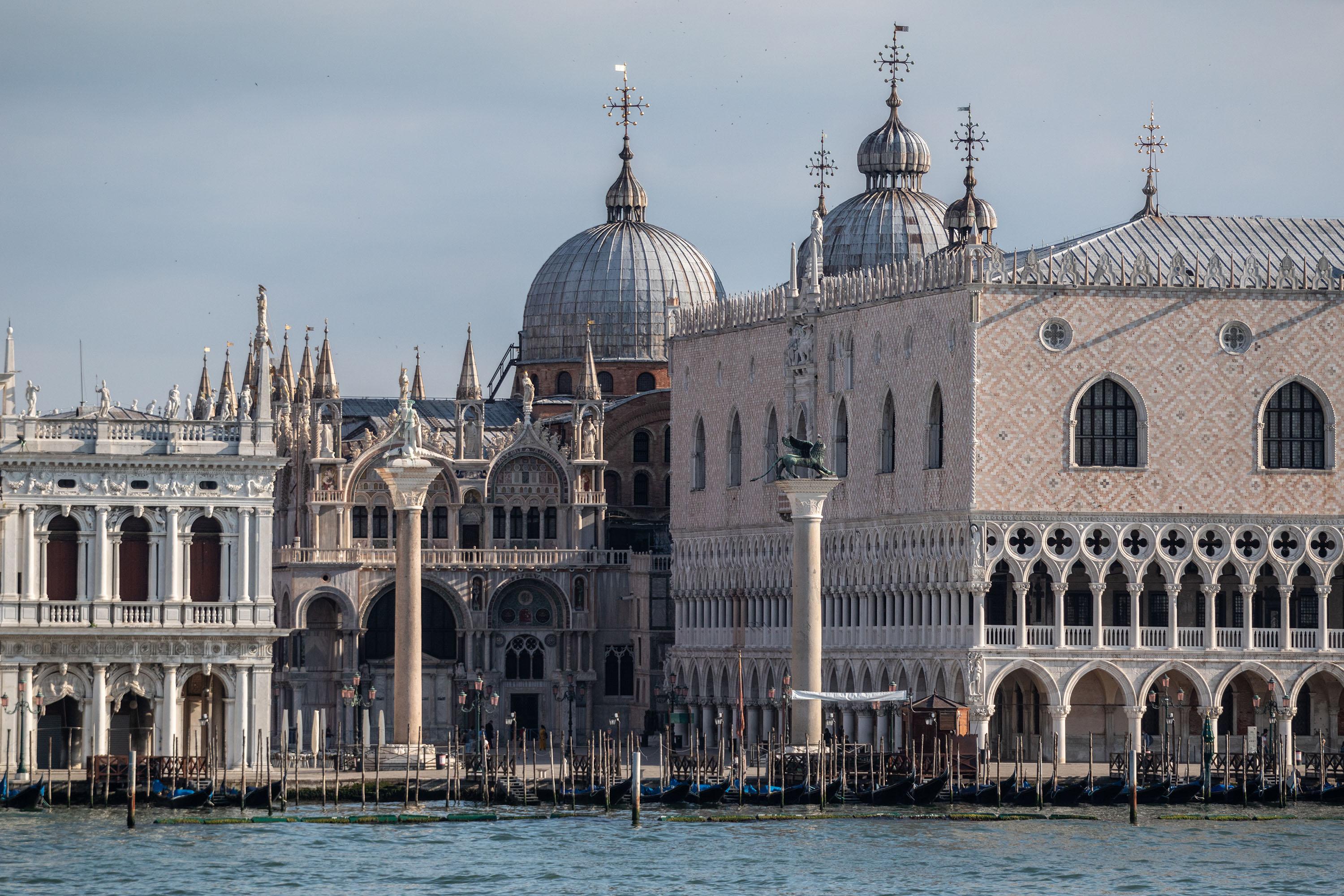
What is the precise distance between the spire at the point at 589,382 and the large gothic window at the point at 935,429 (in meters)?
21.7

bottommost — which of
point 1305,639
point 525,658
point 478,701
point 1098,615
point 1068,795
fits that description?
point 1068,795

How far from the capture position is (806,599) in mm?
94062

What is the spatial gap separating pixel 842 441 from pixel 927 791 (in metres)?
20.4

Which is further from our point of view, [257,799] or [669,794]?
[669,794]

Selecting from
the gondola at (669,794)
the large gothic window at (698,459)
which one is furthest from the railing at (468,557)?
the gondola at (669,794)

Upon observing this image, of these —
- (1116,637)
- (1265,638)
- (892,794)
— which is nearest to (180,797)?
(892,794)

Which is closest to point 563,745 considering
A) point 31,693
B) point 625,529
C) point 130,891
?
point 31,693

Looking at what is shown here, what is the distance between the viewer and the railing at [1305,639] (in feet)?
332

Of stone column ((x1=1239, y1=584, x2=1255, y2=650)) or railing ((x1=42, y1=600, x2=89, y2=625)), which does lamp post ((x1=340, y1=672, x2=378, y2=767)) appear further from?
Answer: stone column ((x1=1239, y1=584, x2=1255, y2=650))

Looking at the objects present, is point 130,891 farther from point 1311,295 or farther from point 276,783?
A: point 1311,295

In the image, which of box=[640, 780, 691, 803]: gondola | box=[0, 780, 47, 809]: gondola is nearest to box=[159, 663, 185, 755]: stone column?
box=[0, 780, 47, 809]: gondola

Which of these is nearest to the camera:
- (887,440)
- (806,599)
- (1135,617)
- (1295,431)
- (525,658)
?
(806,599)

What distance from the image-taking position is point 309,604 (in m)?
118

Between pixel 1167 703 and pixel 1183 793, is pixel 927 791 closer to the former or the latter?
pixel 1183 793
